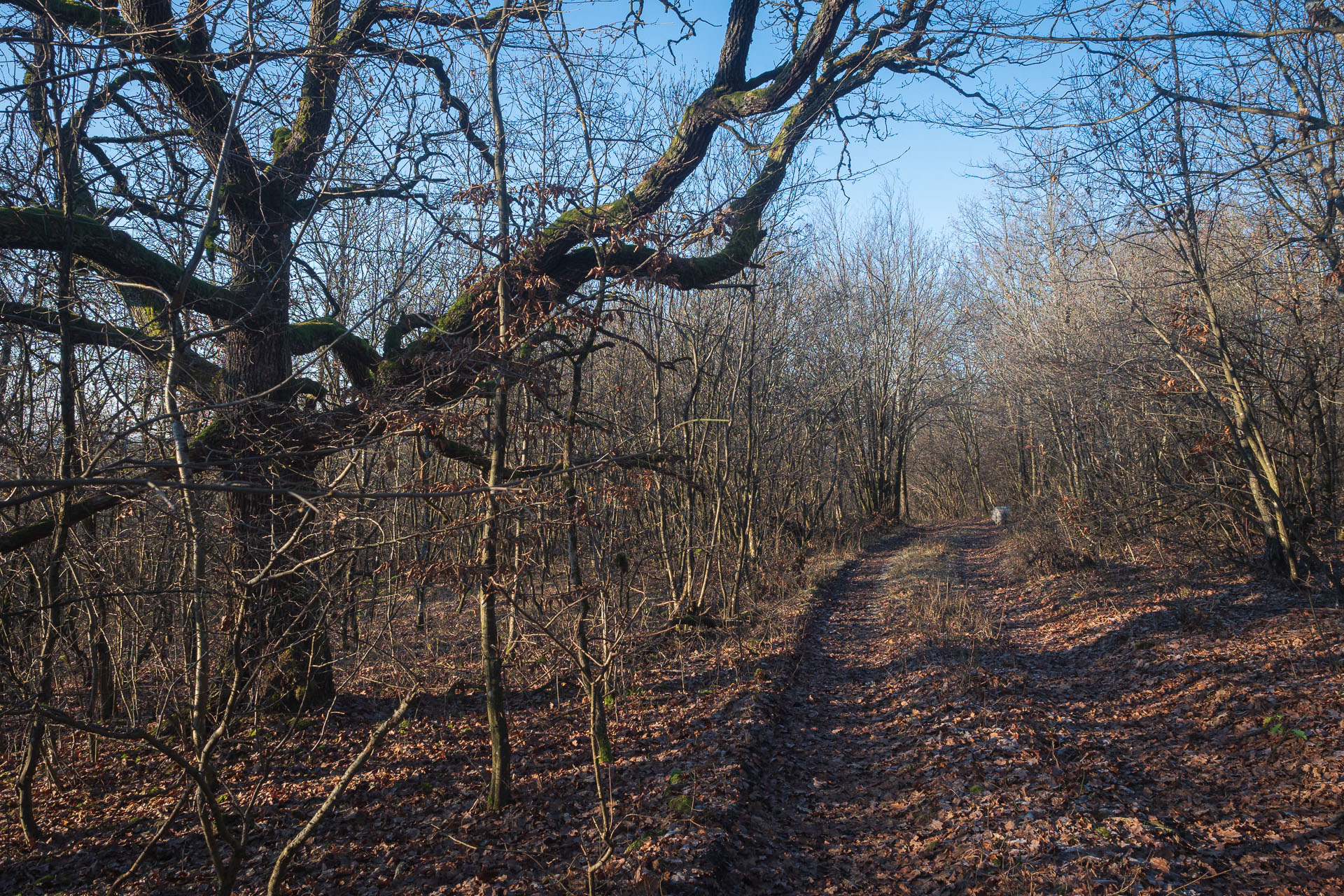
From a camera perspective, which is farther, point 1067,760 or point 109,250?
point 109,250

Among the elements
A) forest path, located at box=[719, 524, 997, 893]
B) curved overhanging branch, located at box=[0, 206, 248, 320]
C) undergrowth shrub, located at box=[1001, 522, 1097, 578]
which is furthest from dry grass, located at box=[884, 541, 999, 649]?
curved overhanging branch, located at box=[0, 206, 248, 320]

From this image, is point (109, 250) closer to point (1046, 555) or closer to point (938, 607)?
point (938, 607)

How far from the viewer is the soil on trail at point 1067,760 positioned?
415 centimetres

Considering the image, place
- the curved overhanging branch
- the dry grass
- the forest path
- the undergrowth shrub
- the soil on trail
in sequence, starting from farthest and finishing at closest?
the undergrowth shrub → the dry grass → the curved overhanging branch → the forest path → the soil on trail

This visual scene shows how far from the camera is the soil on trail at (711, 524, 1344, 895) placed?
13.6 feet

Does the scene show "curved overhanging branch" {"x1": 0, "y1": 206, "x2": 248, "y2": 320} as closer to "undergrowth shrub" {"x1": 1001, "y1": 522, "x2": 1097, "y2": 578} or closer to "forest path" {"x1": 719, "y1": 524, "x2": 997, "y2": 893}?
"forest path" {"x1": 719, "y1": 524, "x2": 997, "y2": 893}

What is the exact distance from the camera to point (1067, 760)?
537cm

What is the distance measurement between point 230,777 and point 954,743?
228 inches

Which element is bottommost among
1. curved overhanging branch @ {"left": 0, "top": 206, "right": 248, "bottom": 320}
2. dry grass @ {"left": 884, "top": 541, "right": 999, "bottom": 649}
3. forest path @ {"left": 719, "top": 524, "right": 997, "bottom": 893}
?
forest path @ {"left": 719, "top": 524, "right": 997, "bottom": 893}

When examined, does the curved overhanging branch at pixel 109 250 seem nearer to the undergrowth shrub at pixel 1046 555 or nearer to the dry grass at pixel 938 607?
the dry grass at pixel 938 607

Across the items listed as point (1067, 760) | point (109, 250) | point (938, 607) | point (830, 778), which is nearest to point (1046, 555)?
point (938, 607)

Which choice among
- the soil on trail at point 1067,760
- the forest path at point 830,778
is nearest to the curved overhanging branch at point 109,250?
the forest path at point 830,778

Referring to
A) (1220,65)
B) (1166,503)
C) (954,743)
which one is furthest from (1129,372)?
(954,743)

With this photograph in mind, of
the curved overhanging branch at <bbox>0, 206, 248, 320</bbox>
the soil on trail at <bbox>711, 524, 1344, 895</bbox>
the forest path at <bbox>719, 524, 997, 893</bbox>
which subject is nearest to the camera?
the soil on trail at <bbox>711, 524, 1344, 895</bbox>
